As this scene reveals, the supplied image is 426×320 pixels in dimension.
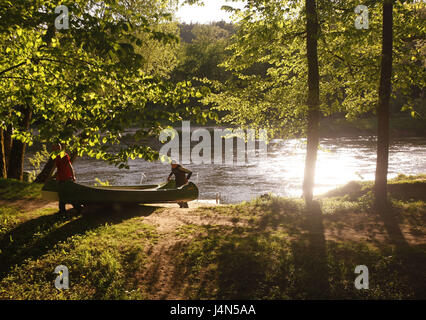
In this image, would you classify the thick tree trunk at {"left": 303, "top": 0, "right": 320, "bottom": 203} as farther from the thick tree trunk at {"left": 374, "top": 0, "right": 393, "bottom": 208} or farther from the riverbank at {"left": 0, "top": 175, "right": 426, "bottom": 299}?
the thick tree trunk at {"left": 374, "top": 0, "right": 393, "bottom": 208}

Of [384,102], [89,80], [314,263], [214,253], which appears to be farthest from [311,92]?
[89,80]

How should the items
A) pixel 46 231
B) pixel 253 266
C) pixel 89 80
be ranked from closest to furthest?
pixel 89 80
pixel 253 266
pixel 46 231

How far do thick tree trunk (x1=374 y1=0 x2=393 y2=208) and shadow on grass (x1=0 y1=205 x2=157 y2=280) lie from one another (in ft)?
25.4

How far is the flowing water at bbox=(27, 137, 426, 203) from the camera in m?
20.9

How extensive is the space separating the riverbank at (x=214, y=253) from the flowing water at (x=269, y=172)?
27.8ft

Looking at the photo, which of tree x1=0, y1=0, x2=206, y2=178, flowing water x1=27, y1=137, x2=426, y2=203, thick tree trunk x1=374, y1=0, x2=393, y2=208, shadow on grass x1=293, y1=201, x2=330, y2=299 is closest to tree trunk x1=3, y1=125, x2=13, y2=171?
flowing water x1=27, y1=137, x2=426, y2=203

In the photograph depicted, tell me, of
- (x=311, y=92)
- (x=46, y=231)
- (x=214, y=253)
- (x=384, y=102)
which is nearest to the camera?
(x=214, y=253)

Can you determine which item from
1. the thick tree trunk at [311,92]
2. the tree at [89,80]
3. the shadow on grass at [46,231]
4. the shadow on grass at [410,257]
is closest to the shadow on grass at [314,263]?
the shadow on grass at [410,257]

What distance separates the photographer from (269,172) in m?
26.7

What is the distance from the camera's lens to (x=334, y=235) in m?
8.17

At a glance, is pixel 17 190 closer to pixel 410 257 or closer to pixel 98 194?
pixel 98 194

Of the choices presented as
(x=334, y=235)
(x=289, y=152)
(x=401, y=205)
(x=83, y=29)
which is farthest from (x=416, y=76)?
(x=289, y=152)

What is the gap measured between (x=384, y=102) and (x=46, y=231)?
34.5 feet
